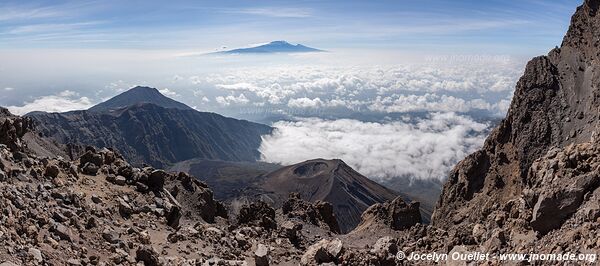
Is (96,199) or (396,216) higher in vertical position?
(96,199)

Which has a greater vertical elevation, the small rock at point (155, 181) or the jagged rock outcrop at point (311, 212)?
the small rock at point (155, 181)

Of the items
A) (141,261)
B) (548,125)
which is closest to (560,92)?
(548,125)

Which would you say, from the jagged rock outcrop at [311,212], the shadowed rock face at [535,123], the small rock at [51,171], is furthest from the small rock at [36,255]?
the shadowed rock face at [535,123]

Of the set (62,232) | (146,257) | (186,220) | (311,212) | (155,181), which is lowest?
(311,212)

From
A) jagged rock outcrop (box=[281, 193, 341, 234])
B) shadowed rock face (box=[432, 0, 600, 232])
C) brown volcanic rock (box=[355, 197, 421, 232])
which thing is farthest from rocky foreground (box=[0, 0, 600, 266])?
shadowed rock face (box=[432, 0, 600, 232])

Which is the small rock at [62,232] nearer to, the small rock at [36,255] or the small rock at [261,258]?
the small rock at [36,255]

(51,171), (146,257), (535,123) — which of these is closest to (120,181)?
(51,171)

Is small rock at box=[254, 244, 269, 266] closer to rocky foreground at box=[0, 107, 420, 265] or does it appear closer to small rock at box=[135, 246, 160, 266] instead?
rocky foreground at box=[0, 107, 420, 265]

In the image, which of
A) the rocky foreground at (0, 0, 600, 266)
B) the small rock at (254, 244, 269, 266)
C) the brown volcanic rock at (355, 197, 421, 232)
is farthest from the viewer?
the brown volcanic rock at (355, 197, 421, 232)

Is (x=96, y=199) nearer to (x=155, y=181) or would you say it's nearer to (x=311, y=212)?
(x=155, y=181)
